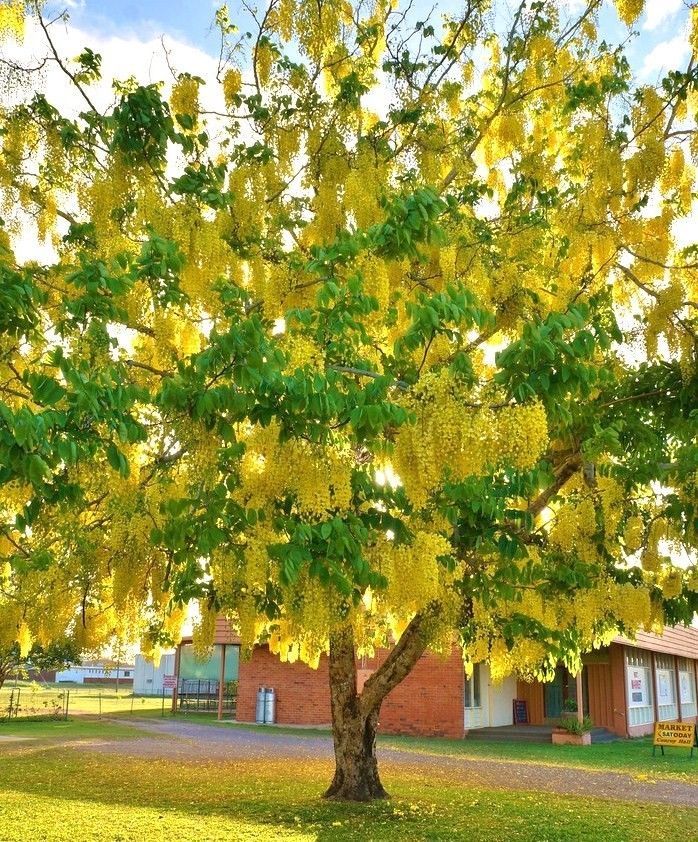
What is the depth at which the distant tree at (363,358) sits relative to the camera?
3.95 m

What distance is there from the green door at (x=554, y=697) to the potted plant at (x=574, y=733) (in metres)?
3.88

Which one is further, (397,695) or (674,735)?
(397,695)

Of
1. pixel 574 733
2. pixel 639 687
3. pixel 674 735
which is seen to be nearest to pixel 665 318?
pixel 674 735

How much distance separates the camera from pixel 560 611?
7238mm

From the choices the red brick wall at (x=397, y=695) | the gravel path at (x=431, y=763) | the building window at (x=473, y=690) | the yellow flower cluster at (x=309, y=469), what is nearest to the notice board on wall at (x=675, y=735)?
the gravel path at (x=431, y=763)

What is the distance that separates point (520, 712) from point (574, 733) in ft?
13.8

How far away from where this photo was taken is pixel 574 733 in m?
18.0

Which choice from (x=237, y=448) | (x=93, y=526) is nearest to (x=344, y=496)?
(x=237, y=448)

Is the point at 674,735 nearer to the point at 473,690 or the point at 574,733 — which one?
the point at 574,733

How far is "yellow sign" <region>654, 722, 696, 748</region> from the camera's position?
14.8m

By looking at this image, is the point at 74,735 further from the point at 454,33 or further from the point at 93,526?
A: the point at 454,33

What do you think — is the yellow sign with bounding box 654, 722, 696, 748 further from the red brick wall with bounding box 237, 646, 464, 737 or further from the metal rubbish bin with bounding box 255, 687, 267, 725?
the metal rubbish bin with bounding box 255, 687, 267, 725

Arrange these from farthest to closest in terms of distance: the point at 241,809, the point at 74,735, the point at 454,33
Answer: the point at 74,735
the point at 241,809
the point at 454,33

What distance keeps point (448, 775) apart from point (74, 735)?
9972 millimetres
